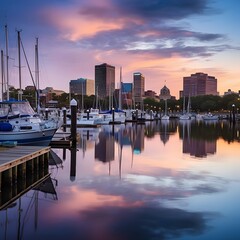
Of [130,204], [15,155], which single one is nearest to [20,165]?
[15,155]

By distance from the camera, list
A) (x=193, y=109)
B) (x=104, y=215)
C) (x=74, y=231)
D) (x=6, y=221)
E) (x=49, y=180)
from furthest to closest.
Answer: (x=193, y=109) → (x=49, y=180) → (x=104, y=215) → (x=6, y=221) → (x=74, y=231)

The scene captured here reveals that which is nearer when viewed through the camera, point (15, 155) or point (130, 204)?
point (130, 204)

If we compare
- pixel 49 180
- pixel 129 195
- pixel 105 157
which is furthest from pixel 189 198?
pixel 105 157

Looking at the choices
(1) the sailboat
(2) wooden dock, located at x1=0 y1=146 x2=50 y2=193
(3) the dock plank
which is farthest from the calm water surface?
(1) the sailboat

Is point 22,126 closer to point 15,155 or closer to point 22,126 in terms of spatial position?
point 22,126

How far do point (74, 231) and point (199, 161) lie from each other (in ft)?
56.3

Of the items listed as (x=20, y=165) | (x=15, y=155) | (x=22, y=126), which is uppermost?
(x=22, y=126)

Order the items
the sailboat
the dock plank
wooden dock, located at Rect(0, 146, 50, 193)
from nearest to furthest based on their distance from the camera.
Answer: the dock plank
wooden dock, located at Rect(0, 146, 50, 193)
the sailboat

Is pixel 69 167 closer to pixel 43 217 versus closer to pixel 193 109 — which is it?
pixel 43 217

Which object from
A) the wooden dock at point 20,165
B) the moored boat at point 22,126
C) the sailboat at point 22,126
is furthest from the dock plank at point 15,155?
the moored boat at point 22,126

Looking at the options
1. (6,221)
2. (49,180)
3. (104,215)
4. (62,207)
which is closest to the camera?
(6,221)

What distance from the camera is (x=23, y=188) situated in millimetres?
17234

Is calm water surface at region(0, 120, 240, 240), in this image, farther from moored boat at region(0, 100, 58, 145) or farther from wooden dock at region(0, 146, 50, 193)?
moored boat at region(0, 100, 58, 145)

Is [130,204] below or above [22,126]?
below
